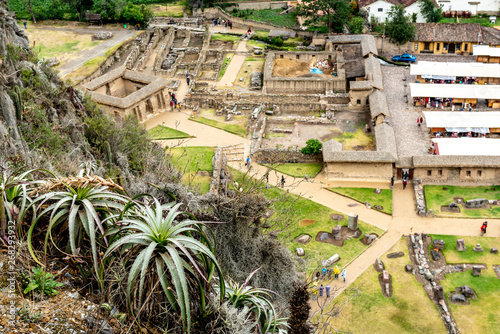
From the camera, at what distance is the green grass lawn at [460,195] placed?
36312 millimetres

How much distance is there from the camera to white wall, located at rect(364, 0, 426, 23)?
70188 millimetres

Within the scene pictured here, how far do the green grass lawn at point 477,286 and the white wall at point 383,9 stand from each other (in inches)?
1727

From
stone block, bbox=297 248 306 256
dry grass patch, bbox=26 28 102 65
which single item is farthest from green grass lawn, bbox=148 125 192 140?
stone block, bbox=297 248 306 256

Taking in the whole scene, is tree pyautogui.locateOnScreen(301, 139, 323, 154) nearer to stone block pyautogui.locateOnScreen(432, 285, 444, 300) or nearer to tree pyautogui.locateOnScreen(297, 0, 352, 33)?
stone block pyautogui.locateOnScreen(432, 285, 444, 300)

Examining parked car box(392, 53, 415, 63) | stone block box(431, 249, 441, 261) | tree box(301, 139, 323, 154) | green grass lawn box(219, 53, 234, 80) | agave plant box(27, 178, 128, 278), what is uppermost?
agave plant box(27, 178, 128, 278)

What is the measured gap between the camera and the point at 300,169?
140ft

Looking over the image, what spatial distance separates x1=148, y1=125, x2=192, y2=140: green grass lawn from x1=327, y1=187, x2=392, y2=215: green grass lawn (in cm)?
1448

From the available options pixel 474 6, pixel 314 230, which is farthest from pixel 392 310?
pixel 474 6

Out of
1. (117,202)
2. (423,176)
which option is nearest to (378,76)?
(423,176)

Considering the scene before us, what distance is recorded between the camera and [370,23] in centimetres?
6994

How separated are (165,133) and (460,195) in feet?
80.2

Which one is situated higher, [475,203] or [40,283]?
[40,283]

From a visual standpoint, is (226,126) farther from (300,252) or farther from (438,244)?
(438,244)

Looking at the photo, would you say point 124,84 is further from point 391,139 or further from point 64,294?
point 64,294
